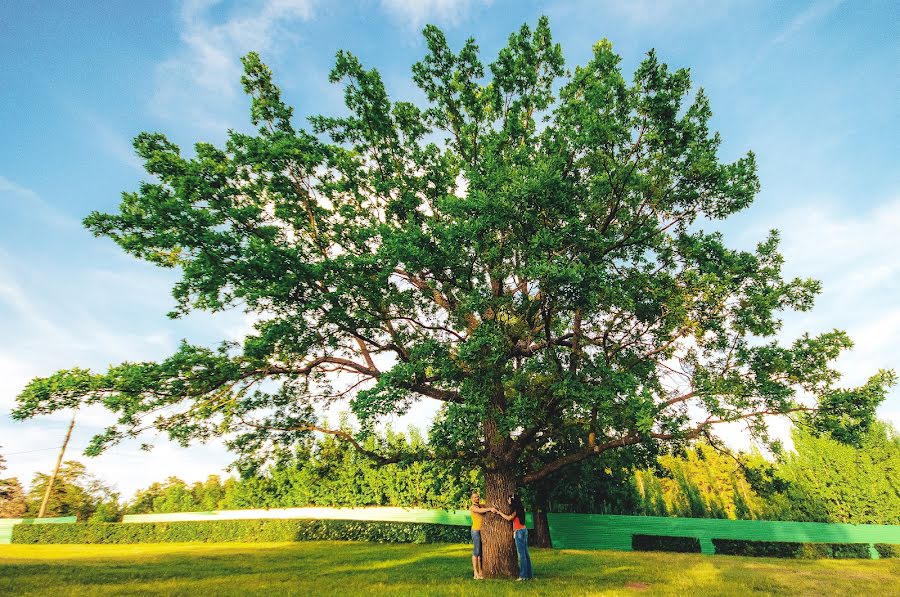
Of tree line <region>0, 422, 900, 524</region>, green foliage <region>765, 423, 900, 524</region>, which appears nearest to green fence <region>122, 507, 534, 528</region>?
tree line <region>0, 422, 900, 524</region>

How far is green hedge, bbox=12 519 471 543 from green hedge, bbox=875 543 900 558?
22262 millimetres

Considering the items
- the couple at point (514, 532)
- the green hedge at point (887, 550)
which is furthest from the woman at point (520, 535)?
the green hedge at point (887, 550)

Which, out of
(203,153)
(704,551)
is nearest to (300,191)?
(203,153)

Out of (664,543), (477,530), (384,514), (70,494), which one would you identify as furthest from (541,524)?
(70,494)

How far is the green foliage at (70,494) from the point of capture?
149ft

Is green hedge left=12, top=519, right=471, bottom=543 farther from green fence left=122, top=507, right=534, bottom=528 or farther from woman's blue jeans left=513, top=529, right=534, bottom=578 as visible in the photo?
woman's blue jeans left=513, top=529, right=534, bottom=578

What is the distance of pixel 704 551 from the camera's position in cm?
2344

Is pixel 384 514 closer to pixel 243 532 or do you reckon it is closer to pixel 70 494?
pixel 243 532

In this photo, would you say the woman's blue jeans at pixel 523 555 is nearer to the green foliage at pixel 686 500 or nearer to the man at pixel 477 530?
the man at pixel 477 530

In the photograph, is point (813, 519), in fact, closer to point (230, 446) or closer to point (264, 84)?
point (230, 446)

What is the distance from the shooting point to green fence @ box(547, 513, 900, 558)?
23.2 m

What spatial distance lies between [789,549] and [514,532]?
20572 mm

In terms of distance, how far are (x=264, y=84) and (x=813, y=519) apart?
34.6 m

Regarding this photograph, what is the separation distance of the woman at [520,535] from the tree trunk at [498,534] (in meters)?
0.20
